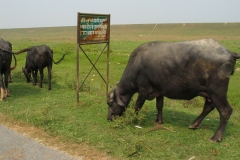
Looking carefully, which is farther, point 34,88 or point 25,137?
point 34,88

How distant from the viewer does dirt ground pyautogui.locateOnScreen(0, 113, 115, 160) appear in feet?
16.3

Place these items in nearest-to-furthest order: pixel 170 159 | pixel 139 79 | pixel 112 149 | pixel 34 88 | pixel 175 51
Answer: pixel 170 159 < pixel 112 149 < pixel 175 51 < pixel 139 79 < pixel 34 88

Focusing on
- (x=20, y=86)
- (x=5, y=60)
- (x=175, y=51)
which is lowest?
(x=20, y=86)

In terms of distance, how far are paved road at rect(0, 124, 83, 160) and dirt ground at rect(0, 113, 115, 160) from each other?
141 millimetres

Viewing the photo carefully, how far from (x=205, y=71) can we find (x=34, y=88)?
7.28 meters

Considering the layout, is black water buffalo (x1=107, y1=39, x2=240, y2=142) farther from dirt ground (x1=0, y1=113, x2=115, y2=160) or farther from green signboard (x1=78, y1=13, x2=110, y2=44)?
green signboard (x1=78, y1=13, x2=110, y2=44)

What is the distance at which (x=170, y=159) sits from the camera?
486cm

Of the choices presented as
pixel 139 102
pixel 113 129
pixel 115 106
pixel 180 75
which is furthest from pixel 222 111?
pixel 115 106

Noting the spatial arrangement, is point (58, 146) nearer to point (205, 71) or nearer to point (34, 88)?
point (205, 71)

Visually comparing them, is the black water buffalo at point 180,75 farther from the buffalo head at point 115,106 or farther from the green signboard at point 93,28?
the green signboard at point 93,28

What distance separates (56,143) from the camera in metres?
5.47

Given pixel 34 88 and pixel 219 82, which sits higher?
pixel 219 82

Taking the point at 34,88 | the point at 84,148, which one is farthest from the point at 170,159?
the point at 34,88

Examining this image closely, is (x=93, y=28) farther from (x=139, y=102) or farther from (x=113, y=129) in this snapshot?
(x=113, y=129)
